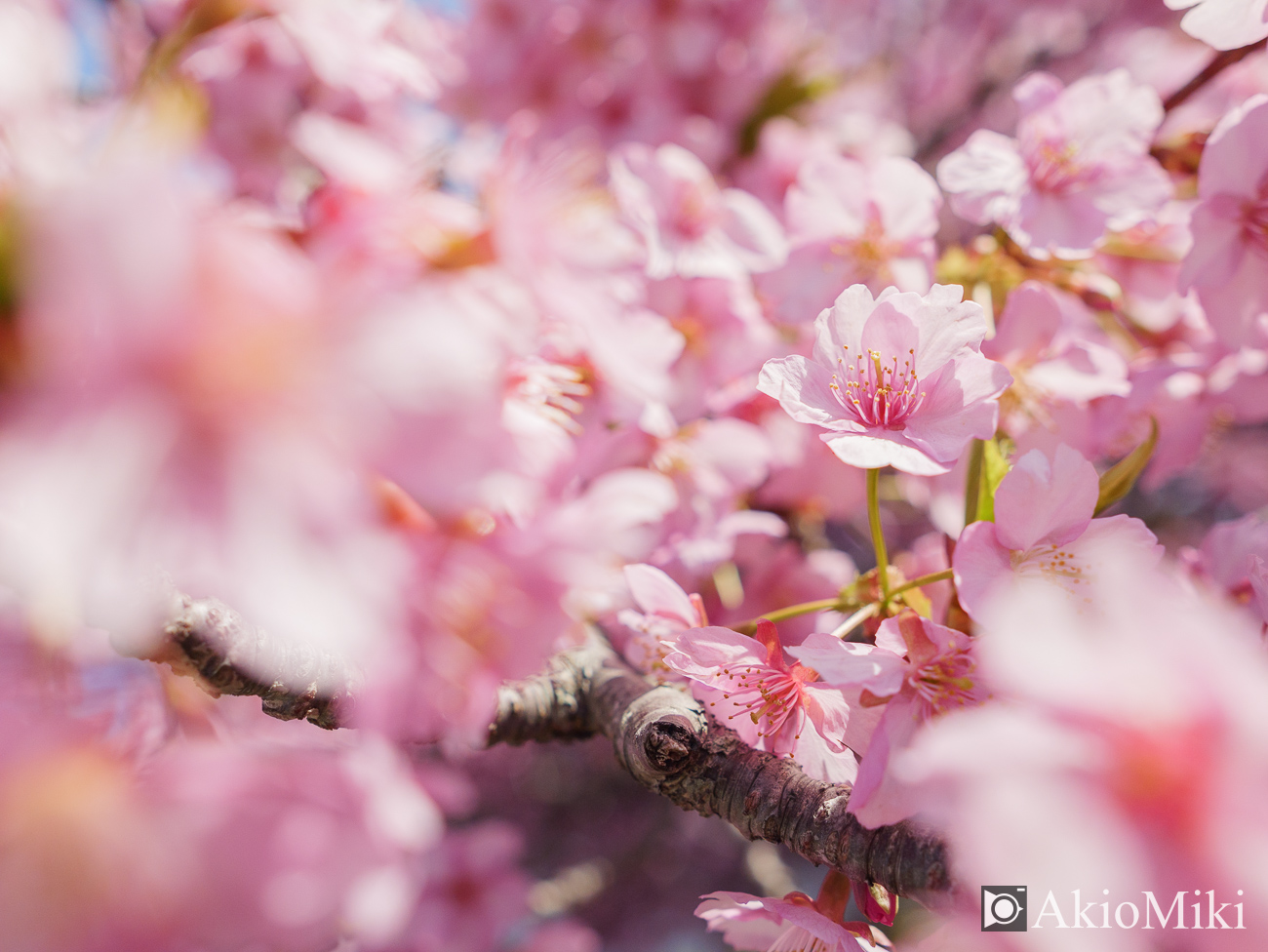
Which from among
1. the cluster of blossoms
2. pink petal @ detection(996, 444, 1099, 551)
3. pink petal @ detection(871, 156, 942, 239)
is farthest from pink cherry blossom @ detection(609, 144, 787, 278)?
pink petal @ detection(996, 444, 1099, 551)

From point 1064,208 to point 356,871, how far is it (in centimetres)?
100

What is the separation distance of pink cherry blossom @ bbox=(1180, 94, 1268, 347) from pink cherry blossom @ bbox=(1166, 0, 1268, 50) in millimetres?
65

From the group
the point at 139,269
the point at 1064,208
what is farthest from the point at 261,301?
the point at 1064,208

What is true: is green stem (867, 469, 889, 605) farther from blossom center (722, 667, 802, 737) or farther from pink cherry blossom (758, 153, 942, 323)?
pink cherry blossom (758, 153, 942, 323)

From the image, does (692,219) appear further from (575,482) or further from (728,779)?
(728,779)

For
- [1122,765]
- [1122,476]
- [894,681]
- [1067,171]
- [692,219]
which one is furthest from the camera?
[692,219]

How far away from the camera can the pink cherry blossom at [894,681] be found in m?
0.52

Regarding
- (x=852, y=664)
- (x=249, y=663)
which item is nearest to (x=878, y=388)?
(x=852, y=664)

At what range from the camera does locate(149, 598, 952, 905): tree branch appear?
1.72 feet

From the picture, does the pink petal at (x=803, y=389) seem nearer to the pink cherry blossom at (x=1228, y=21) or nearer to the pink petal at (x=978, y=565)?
the pink petal at (x=978, y=565)

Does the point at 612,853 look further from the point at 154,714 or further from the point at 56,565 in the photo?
the point at 56,565

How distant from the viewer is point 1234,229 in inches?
30.7

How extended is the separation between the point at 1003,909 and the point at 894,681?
0.48 feet

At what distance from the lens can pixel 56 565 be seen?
0.30 m
